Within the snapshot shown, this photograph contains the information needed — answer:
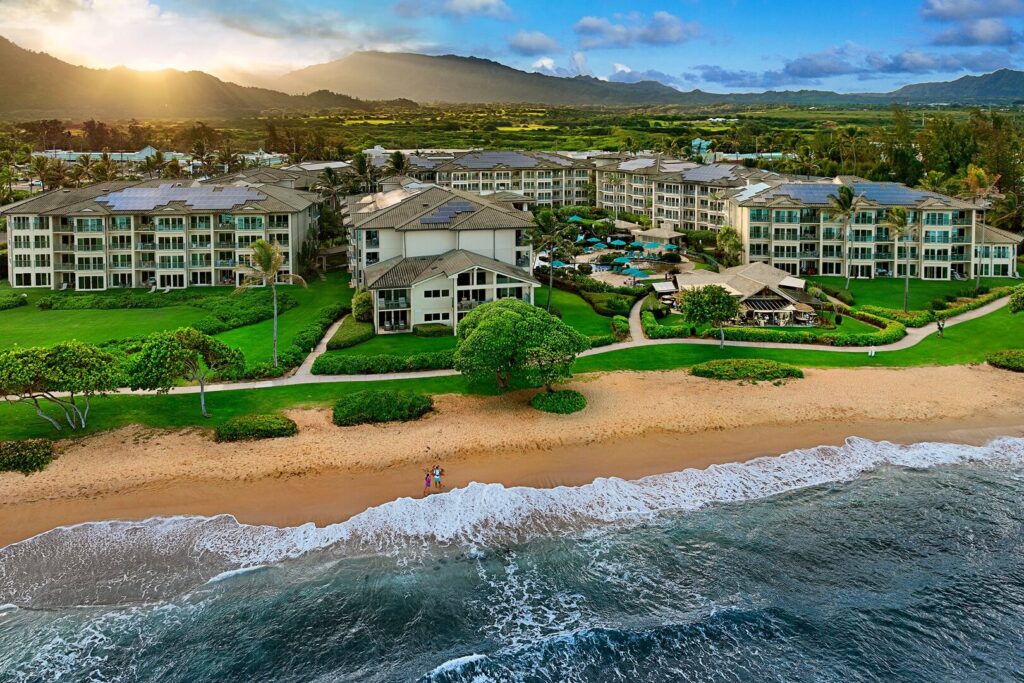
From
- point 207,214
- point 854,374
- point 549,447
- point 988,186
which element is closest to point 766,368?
point 854,374

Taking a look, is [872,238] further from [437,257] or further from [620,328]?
[437,257]

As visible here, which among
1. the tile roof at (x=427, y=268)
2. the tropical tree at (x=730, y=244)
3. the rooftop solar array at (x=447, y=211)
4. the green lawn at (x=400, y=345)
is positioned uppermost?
the rooftop solar array at (x=447, y=211)

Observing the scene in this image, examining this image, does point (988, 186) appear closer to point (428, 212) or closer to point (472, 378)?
point (428, 212)

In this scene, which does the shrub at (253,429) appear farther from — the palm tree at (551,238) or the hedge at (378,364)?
the palm tree at (551,238)

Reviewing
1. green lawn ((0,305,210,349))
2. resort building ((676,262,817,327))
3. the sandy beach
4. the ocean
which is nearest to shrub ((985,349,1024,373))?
the sandy beach

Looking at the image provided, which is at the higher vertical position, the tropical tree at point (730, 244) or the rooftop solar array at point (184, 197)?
the rooftop solar array at point (184, 197)

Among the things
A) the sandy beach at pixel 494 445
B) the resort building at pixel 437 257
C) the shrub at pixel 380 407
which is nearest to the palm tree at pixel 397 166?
the resort building at pixel 437 257
